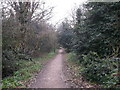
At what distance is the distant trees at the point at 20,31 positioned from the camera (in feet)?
30.7

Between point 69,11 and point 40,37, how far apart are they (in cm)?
1384

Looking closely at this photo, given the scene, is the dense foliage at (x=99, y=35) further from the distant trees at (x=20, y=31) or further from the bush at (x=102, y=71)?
the distant trees at (x=20, y=31)

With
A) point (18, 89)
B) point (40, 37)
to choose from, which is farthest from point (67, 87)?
point (40, 37)

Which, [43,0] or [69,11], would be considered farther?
[69,11]

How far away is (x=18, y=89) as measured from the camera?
582 cm

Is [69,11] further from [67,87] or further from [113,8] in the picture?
[67,87]

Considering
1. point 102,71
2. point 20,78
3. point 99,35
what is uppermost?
point 99,35

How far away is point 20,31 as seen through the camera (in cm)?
1239

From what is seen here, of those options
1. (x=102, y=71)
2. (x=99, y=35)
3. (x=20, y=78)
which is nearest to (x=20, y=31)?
(x=20, y=78)

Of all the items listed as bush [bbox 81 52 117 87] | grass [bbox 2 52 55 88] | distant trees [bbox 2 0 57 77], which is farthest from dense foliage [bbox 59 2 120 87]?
distant trees [bbox 2 0 57 77]

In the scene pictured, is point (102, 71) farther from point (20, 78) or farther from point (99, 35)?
point (20, 78)

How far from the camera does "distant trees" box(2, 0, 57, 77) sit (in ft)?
30.7

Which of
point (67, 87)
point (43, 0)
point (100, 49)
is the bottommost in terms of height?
point (67, 87)

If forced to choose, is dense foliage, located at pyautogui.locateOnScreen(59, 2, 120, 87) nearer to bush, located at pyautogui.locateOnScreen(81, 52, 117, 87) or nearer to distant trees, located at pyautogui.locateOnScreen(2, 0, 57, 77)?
bush, located at pyautogui.locateOnScreen(81, 52, 117, 87)
